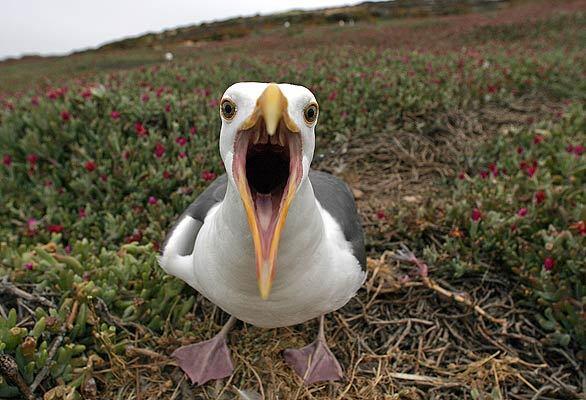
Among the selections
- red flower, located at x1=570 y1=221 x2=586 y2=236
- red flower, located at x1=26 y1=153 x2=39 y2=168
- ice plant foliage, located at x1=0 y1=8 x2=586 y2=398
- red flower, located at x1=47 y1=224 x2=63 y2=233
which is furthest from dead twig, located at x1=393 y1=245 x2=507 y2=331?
red flower, located at x1=26 y1=153 x2=39 y2=168

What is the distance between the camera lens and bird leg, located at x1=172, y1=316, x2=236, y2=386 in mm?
2254

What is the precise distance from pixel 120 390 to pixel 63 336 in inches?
14.6

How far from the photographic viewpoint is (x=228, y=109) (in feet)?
4.71

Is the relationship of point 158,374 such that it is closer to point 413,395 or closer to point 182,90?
point 413,395

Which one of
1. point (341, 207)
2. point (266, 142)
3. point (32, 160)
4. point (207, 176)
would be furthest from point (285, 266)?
point (32, 160)

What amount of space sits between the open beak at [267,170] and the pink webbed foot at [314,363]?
1090mm

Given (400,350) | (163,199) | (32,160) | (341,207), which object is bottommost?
(400,350)

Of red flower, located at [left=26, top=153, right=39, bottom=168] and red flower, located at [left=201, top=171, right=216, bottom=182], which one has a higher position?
red flower, located at [left=26, top=153, right=39, bottom=168]

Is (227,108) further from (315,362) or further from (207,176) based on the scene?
(207,176)

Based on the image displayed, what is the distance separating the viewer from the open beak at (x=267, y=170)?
1.28m

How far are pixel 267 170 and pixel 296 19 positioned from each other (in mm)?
33060

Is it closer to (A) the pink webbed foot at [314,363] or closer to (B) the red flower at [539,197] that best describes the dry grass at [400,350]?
(A) the pink webbed foot at [314,363]

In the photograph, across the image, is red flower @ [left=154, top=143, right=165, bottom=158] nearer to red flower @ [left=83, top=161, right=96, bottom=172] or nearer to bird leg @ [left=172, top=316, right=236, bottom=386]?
red flower @ [left=83, top=161, right=96, bottom=172]

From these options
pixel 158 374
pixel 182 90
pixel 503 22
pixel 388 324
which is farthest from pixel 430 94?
pixel 503 22
